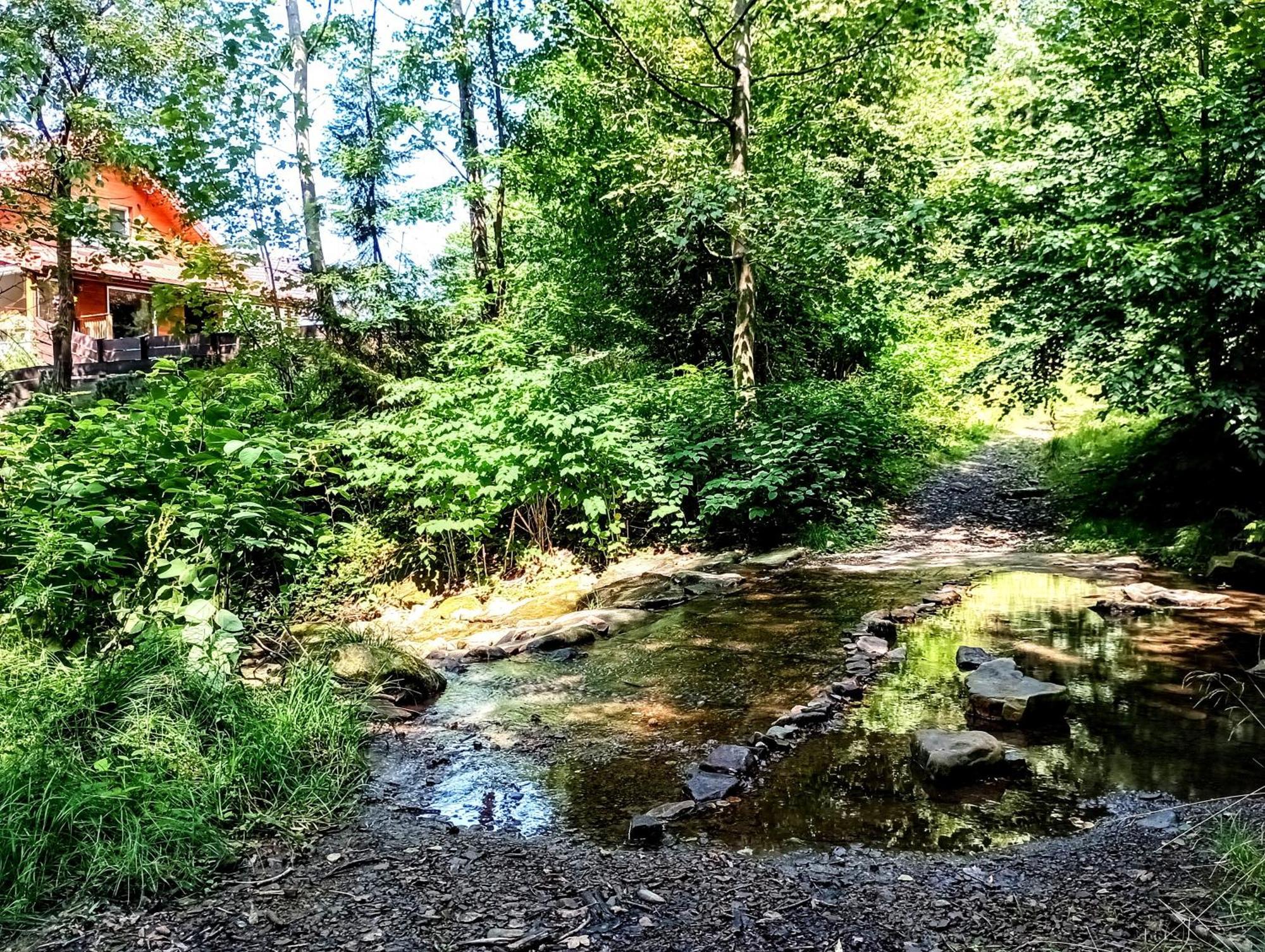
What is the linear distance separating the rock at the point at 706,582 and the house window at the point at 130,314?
22.3 meters

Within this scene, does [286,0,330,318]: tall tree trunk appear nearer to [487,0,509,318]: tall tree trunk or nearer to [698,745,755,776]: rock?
[487,0,509,318]: tall tree trunk

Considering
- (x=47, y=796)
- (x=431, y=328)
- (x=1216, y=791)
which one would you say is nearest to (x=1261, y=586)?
(x=1216, y=791)

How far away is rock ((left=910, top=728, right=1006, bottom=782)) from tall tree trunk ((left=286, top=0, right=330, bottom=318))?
11.6 metres

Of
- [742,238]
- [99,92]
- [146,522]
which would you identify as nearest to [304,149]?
[99,92]

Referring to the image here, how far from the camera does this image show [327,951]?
244 cm

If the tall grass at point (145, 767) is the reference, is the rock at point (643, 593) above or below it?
below

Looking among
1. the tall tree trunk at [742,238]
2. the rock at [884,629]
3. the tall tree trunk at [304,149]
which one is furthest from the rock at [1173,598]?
the tall tree trunk at [304,149]

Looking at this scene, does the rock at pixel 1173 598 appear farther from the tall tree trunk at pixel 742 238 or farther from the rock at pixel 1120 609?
the tall tree trunk at pixel 742 238

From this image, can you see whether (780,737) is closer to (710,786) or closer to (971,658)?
(710,786)

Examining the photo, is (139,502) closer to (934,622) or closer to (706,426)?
(934,622)

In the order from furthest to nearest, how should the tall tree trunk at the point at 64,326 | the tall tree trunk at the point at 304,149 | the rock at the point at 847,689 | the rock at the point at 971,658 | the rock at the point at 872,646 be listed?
the tall tree trunk at the point at 64,326, the tall tree trunk at the point at 304,149, the rock at the point at 872,646, the rock at the point at 971,658, the rock at the point at 847,689

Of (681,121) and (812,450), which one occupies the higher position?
(681,121)

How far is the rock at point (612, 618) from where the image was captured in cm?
706

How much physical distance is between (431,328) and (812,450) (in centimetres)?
658
